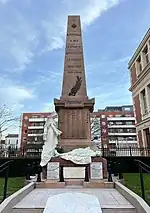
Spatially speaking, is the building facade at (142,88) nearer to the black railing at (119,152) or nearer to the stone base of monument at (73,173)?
the black railing at (119,152)

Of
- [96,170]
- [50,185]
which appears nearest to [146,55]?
[96,170]

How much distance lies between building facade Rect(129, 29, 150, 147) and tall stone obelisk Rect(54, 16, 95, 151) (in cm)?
1262

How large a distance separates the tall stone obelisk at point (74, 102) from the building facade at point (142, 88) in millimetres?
12621

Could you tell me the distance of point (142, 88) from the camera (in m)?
23.4

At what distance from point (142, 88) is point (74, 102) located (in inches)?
627

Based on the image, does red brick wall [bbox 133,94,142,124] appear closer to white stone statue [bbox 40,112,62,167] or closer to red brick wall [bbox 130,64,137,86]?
red brick wall [bbox 130,64,137,86]

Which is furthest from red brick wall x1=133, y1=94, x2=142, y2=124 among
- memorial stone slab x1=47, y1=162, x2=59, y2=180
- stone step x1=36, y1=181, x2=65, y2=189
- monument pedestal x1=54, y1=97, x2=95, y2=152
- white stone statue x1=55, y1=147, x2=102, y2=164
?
stone step x1=36, y1=181, x2=65, y2=189

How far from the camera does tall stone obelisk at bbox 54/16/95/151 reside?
902 centimetres

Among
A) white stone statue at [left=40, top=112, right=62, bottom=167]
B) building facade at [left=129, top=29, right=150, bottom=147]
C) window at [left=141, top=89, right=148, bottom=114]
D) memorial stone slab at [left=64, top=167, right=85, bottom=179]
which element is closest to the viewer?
memorial stone slab at [left=64, top=167, right=85, bottom=179]

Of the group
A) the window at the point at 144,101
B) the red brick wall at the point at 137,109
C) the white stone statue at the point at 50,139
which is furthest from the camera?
the red brick wall at the point at 137,109

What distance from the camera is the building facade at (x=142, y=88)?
21984mm

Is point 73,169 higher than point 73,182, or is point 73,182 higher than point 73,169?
point 73,169

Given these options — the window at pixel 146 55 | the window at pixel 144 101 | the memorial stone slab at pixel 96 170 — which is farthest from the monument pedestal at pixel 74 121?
the window at pixel 146 55

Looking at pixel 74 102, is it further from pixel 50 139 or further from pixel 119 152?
pixel 119 152
